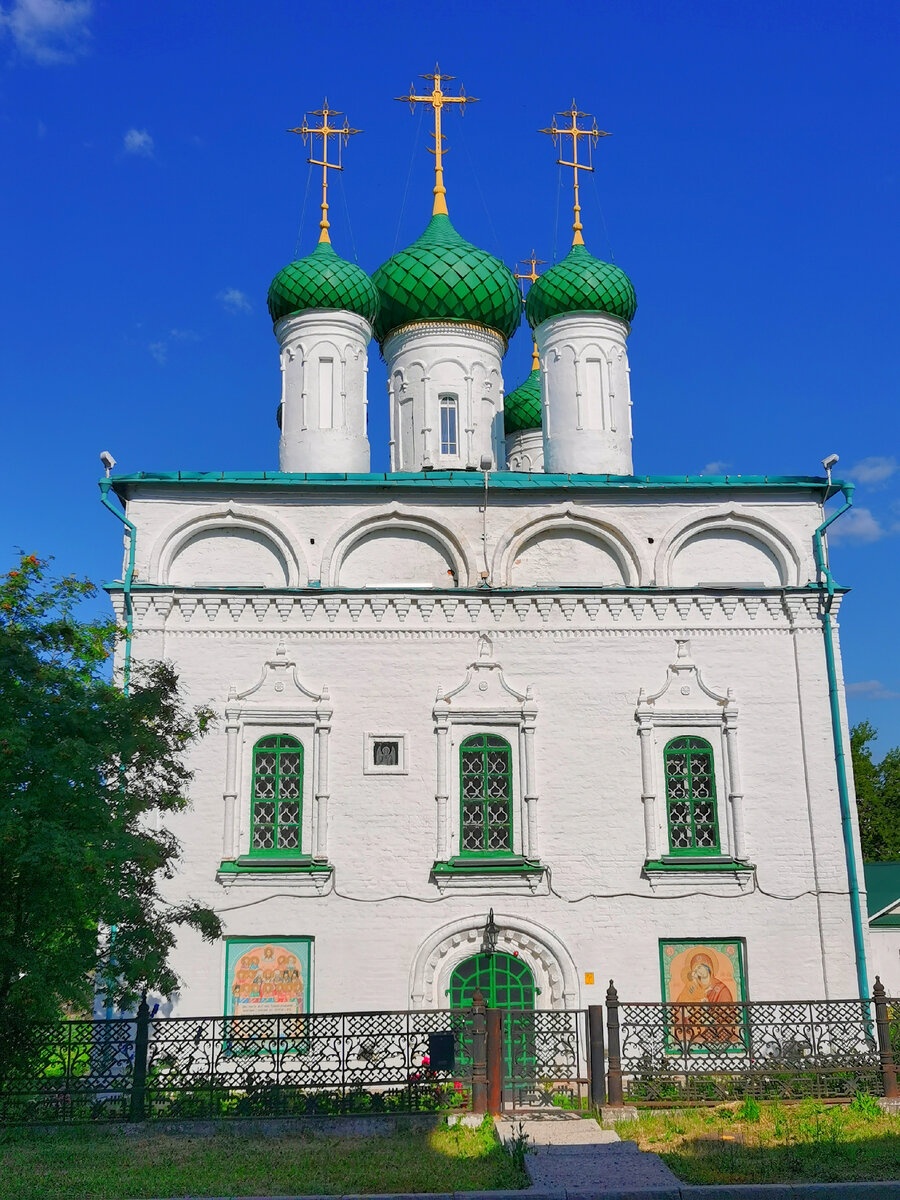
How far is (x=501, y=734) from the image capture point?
531 inches

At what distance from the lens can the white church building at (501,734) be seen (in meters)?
12.8

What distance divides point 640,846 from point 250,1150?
567 cm

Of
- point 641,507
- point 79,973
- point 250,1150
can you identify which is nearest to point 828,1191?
point 250,1150

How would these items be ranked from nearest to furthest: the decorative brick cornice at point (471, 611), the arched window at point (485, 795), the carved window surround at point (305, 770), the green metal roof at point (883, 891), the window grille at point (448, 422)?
the carved window surround at point (305, 770) < the arched window at point (485, 795) < the decorative brick cornice at point (471, 611) < the window grille at point (448, 422) < the green metal roof at point (883, 891)

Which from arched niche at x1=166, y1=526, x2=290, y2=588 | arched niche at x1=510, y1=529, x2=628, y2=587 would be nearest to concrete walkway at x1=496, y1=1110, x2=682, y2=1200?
arched niche at x1=510, y1=529, x2=628, y2=587

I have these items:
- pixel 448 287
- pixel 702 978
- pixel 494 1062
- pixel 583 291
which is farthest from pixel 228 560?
pixel 702 978

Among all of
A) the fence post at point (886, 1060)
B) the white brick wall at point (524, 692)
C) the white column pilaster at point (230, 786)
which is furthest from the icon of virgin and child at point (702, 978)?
the white column pilaster at point (230, 786)

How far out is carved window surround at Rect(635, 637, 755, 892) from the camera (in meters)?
13.1

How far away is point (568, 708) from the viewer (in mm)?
13586

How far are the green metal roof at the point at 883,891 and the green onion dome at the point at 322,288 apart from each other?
1147cm

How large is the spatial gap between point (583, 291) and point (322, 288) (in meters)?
3.52

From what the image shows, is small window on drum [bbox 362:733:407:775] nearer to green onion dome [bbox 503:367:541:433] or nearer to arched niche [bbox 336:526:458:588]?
arched niche [bbox 336:526:458:588]

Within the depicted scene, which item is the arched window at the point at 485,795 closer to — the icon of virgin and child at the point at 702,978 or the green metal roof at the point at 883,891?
the icon of virgin and child at the point at 702,978

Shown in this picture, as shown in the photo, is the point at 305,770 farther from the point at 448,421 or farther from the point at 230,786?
the point at 448,421
